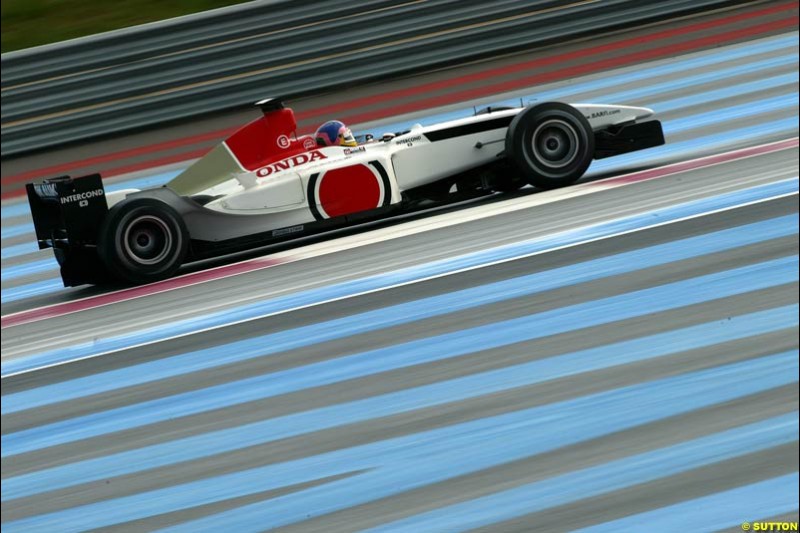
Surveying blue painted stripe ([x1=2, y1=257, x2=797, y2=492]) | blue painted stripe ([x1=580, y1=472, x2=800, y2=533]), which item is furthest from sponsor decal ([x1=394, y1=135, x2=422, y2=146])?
blue painted stripe ([x1=580, y1=472, x2=800, y2=533])

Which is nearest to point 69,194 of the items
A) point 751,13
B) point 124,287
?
point 124,287

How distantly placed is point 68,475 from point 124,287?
2.48 metres

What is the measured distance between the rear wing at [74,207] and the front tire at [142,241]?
0.28 feet

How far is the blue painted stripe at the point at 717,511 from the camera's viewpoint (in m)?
3.40

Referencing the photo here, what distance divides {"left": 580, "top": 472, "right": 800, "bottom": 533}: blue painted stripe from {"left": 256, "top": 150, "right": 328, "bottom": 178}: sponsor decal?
3.52 metres

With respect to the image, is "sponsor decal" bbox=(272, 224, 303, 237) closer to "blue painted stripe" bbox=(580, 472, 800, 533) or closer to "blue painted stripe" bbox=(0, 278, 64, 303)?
"blue painted stripe" bbox=(0, 278, 64, 303)

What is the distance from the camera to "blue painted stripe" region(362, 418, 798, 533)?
3.51 m

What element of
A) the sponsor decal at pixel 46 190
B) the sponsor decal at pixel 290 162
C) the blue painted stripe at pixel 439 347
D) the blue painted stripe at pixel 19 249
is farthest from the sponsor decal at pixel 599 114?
the blue painted stripe at pixel 19 249

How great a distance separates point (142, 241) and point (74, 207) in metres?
0.40

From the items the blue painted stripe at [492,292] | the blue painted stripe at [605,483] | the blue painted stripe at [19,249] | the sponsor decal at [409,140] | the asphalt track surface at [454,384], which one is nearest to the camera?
the blue painted stripe at [605,483]

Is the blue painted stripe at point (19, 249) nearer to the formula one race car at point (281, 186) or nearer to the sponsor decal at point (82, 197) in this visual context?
the formula one race car at point (281, 186)

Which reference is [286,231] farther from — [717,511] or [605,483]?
[717,511]

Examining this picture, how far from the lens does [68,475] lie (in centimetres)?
407

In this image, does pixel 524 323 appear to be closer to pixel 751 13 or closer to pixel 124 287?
pixel 124 287
